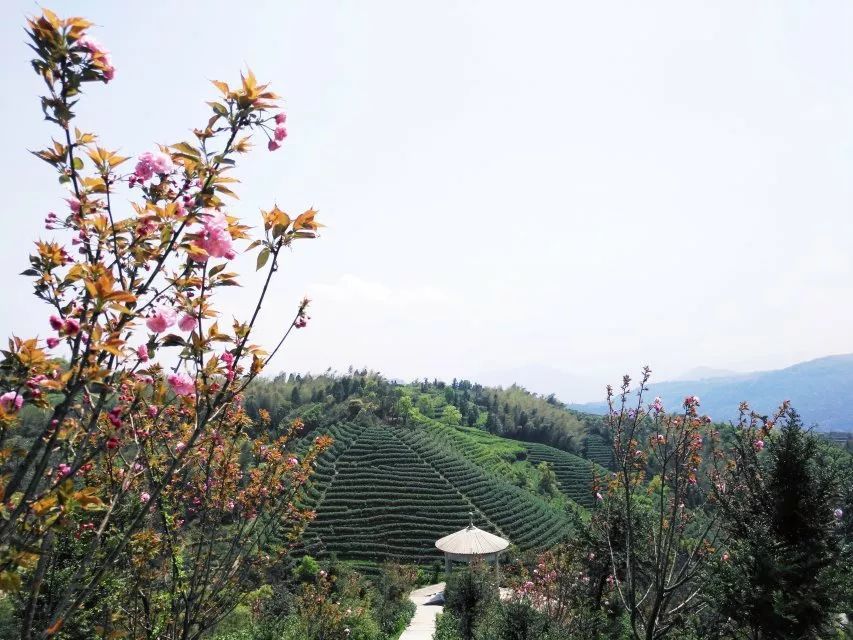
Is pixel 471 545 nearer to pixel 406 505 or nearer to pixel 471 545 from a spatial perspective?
pixel 471 545

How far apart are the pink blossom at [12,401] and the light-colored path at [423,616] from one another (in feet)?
61.1

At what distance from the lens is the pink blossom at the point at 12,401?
166 cm

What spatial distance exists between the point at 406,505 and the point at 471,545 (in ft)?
59.7

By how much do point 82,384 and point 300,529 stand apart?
133 inches

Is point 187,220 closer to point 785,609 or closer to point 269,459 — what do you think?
point 269,459

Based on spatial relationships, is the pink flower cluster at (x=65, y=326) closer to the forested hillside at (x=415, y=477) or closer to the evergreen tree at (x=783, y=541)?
the evergreen tree at (x=783, y=541)

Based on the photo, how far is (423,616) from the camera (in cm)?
2152

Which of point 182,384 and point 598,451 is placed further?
point 598,451

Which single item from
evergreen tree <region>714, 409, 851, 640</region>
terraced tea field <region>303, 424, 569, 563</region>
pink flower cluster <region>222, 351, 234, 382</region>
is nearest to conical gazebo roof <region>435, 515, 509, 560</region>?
terraced tea field <region>303, 424, 569, 563</region>

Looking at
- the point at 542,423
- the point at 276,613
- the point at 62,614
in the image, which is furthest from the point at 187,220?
the point at 542,423

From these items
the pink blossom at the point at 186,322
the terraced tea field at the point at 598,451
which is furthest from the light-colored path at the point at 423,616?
the terraced tea field at the point at 598,451

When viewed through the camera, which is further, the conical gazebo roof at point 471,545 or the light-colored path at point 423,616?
the conical gazebo roof at point 471,545

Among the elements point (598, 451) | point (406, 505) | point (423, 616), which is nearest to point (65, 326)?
point (423, 616)

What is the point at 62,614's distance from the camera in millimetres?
1679
